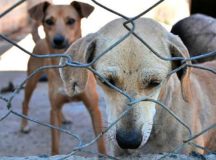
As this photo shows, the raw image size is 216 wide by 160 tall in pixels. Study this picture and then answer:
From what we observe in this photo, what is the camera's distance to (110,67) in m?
2.88

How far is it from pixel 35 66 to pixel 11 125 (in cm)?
89

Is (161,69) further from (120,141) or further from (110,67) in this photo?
(120,141)

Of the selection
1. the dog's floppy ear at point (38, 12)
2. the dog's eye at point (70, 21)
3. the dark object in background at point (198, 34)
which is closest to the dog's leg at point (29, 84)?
the dog's floppy ear at point (38, 12)

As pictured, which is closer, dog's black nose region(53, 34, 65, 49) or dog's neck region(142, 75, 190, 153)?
dog's neck region(142, 75, 190, 153)

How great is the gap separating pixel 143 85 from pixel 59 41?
2.80 meters

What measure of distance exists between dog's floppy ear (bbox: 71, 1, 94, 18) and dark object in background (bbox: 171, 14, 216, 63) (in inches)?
49.6

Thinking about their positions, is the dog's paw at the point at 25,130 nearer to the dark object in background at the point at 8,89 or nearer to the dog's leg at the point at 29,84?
the dog's leg at the point at 29,84

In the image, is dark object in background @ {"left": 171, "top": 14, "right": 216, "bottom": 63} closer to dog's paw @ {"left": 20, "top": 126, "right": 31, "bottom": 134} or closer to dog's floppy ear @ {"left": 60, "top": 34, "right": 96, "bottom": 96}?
dog's paw @ {"left": 20, "top": 126, "right": 31, "bottom": 134}

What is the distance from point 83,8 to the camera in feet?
18.5

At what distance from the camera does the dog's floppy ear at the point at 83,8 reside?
565 centimetres

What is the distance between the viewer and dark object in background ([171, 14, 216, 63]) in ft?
18.9

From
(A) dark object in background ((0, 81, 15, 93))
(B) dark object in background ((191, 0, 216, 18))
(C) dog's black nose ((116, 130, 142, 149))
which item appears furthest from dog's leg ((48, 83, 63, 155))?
(B) dark object in background ((191, 0, 216, 18))

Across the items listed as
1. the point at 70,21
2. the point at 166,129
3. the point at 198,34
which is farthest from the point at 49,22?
the point at 166,129

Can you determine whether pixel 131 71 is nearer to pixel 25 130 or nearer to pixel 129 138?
pixel 129 138
